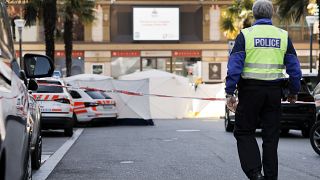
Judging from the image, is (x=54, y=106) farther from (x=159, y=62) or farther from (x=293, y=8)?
(x=159, y=62)

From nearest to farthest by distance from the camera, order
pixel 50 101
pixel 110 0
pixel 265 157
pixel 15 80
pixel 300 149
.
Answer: pixel 15 80
pixel 265 157
pixel 300 149
pixel 50 101
pixel 110 0

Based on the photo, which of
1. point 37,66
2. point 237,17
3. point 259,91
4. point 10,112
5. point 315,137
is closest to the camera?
point 10,112

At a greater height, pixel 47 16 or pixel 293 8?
pixel 293 8

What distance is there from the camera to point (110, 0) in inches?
2000

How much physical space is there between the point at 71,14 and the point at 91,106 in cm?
1304

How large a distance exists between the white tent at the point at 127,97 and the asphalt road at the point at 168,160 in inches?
329

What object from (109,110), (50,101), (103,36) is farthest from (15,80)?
(103,36)

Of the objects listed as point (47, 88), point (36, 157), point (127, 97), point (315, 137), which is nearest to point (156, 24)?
point (127, 97)

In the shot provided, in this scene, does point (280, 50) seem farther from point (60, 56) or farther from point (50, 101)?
point (60, 56)

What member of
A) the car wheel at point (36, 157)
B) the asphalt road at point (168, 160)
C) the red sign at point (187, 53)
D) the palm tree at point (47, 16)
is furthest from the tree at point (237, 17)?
the car wheel at point (36, 157)

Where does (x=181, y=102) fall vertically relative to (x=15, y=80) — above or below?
below

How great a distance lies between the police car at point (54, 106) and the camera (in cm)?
1639

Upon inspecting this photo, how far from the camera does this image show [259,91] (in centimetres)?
625

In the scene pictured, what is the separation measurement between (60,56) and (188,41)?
10.7m
